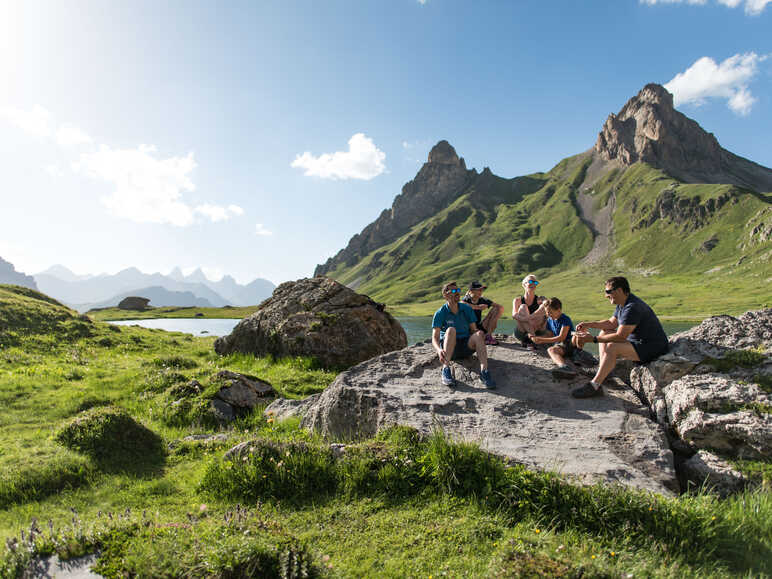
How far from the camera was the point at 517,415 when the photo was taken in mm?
8969

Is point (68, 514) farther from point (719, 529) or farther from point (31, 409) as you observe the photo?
point (719, 529)

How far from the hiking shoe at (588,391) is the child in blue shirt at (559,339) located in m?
0.84

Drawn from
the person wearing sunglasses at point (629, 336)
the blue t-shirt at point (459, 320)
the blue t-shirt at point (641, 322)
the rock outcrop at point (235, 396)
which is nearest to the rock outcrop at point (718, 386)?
the person wearing sunglasses at point (629, 336)

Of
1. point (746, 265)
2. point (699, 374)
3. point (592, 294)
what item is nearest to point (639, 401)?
point (699, 374)

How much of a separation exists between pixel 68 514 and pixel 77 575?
2164 millimetres

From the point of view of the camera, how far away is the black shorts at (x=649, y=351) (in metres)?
9.98

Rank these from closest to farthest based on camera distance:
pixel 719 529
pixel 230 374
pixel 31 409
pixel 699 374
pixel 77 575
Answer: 1. pixel 77 575
2. pixel 719 529
3. pixel 699 374
4. pixel 31 409
5. pixel 230 374

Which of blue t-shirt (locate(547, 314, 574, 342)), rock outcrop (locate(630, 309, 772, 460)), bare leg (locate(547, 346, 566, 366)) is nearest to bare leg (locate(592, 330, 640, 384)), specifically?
rock outcrop (locate(630, 309, 772, 460))

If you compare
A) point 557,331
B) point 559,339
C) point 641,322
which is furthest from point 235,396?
point 641,322

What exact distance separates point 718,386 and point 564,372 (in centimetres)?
321

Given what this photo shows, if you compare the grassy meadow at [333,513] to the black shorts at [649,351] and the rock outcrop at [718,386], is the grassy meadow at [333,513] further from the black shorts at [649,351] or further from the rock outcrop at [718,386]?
the black shorts at [649,351]

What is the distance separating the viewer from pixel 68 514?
6195 millimetres

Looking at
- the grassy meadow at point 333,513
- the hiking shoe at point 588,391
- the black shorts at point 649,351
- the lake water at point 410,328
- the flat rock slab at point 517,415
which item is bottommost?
the lake water at point 410,328

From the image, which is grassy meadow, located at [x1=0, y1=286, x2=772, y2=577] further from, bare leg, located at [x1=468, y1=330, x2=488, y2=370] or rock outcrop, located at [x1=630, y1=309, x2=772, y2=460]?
bare leg, located at [x1=468, y1=330, x2=488, y2=370]
